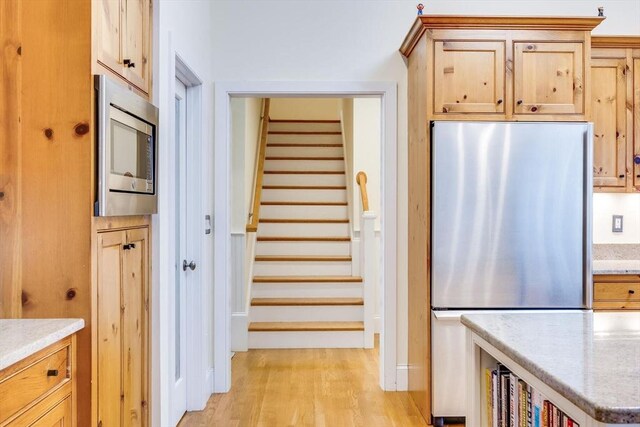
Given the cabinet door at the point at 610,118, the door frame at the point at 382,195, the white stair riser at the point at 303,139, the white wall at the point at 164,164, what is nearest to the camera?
the white wall at the point at 164,164

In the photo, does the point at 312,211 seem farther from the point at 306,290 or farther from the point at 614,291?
the point at 614,291

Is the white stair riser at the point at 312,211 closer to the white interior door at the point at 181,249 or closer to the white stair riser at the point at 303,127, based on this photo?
the white stair riser at the point at 303,127

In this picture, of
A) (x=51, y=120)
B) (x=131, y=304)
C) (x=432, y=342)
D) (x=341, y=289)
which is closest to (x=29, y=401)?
(x=131, y=304)

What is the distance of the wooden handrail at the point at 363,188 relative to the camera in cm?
468

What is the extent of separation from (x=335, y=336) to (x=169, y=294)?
2250 millimetres

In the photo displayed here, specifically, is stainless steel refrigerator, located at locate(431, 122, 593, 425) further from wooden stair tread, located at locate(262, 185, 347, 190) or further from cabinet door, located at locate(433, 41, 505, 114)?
wooden stair tread, located at locate(262, 185, 347, 190)

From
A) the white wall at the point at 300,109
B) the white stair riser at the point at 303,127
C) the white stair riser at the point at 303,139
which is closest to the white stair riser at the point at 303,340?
the white stair riser at the point at 303,139

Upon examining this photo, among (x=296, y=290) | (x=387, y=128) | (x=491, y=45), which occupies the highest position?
(x=491, y=45)

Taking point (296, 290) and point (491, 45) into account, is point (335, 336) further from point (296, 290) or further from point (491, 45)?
point (491, 45)

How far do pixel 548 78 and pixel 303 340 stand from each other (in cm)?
280

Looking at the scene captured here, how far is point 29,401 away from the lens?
50.4 inches

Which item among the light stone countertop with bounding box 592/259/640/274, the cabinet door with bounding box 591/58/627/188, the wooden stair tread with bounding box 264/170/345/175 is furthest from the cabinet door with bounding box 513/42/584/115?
the wooden stair tread with bounding box 264/170/345/175

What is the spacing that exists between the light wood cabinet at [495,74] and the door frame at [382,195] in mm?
465

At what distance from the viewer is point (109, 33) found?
5.62ft
